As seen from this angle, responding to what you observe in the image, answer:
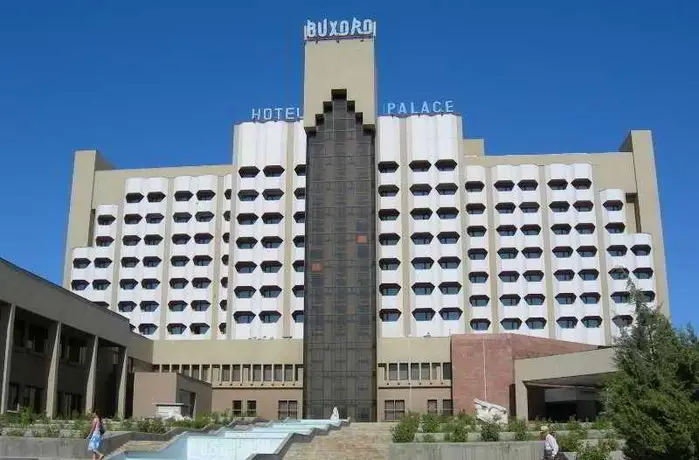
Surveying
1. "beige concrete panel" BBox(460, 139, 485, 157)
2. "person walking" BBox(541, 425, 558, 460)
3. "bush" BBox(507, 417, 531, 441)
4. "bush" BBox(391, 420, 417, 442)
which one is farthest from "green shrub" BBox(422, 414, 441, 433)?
"beige concrete panel" BBox(460, 139, 485, 157)

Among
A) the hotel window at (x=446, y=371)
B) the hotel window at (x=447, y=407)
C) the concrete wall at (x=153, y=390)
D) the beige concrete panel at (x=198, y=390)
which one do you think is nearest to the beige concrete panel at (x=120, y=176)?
the beige concrete panel at (x=198, y=390)

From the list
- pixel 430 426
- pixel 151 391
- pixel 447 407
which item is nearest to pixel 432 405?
pixel 447 407

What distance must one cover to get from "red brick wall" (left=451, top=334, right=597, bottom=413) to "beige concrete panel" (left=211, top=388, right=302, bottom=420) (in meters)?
16.2

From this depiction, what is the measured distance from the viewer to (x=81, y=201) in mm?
94000

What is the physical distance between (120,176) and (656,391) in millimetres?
76966

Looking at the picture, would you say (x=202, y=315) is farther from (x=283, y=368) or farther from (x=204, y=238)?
(x=283, y=368)

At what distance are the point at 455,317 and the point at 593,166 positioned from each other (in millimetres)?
21119

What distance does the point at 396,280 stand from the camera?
85312 mm

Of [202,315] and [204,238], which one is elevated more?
[204,238]

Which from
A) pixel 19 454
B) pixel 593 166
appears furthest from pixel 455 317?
pixel 19 454

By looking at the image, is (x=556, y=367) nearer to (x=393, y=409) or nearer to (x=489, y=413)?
(x=393, y=409)

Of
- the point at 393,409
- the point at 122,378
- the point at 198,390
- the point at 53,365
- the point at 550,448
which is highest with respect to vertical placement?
the point at 122,378

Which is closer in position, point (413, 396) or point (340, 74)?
point (413, 396)

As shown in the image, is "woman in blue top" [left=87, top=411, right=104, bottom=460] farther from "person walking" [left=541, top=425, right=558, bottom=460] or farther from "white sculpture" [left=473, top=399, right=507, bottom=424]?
"white sculpture" [left=473, top=399, right=507, bottom=424]
